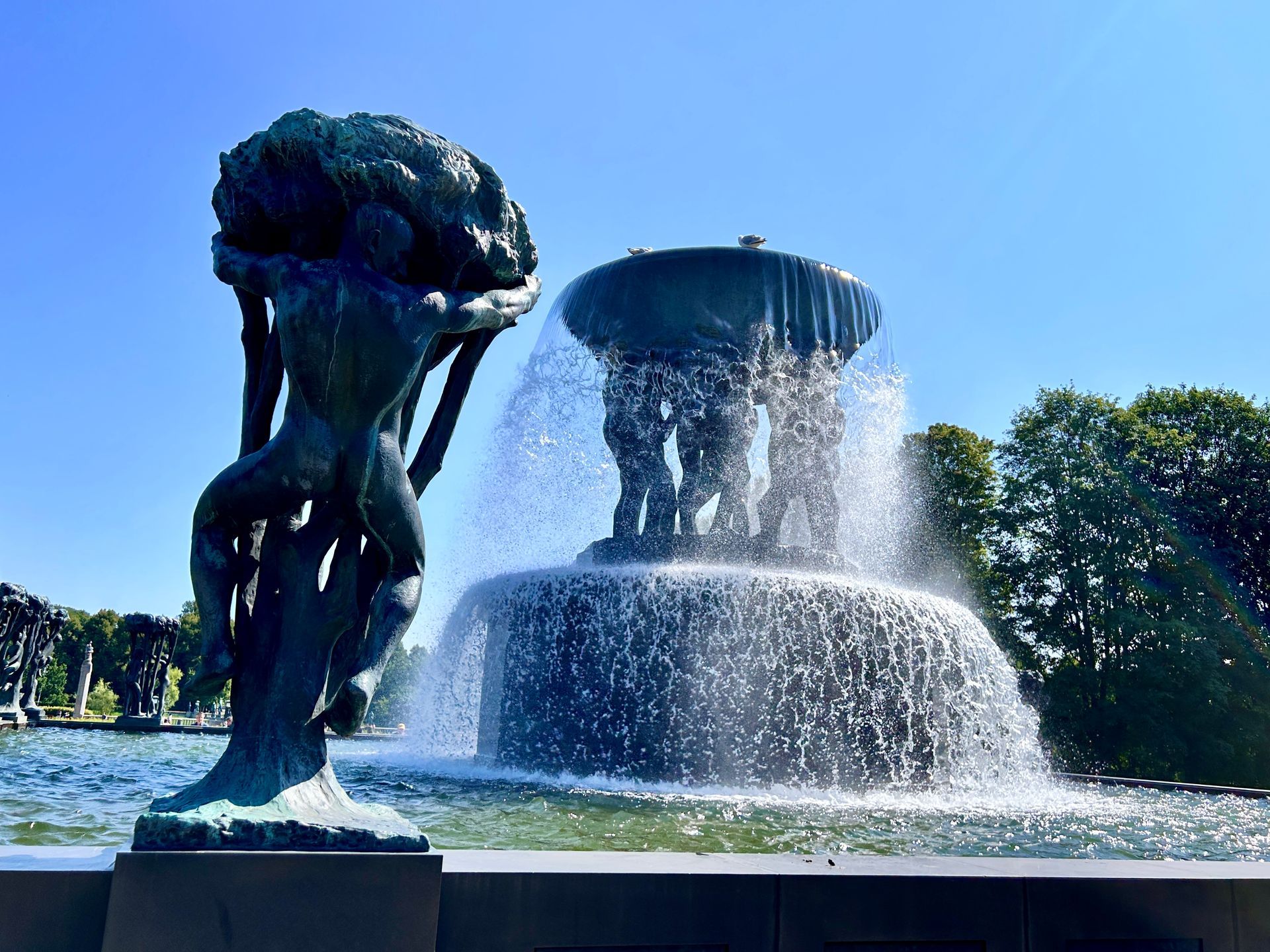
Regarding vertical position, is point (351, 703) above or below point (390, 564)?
below

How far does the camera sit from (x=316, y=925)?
250 centimetres

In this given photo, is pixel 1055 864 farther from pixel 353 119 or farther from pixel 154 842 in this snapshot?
pixel 353 119

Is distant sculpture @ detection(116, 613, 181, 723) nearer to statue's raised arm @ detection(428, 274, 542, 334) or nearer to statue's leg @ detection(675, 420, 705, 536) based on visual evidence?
statue's leg @ detection(675, 420, 705, 536)

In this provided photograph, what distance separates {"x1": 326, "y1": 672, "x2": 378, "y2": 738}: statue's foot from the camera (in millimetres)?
3090

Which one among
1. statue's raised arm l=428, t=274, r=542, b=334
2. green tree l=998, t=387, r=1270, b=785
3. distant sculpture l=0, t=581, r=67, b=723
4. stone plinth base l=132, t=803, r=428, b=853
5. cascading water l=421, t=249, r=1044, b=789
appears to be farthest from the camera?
green tree l=998, t=387, r=1270, b=785

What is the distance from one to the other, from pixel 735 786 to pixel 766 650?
137cm

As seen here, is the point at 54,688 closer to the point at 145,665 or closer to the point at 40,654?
the point at 40,654

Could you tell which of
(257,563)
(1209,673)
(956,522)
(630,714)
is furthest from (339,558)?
(956,522)

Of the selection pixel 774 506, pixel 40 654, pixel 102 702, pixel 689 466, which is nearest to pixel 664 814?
pixel 774 506

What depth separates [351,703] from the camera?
3.10 metres

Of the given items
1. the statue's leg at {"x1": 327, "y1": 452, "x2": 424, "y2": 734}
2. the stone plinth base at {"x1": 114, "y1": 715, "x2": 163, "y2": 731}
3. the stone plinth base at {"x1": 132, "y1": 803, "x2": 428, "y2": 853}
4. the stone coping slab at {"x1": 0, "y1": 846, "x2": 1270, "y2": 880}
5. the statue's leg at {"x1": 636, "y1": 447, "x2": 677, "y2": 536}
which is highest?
the statue's leg at {"x1": 636, "y1": 447, "x2": 677, "y2": 536}

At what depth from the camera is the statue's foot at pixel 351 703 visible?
122 inches

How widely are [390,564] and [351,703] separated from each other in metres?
0.49

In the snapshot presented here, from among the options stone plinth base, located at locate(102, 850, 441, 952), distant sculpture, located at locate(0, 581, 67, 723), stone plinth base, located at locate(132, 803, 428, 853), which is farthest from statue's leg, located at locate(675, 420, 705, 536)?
distant sculpture, located at locate(0, 581, 67, 723)
